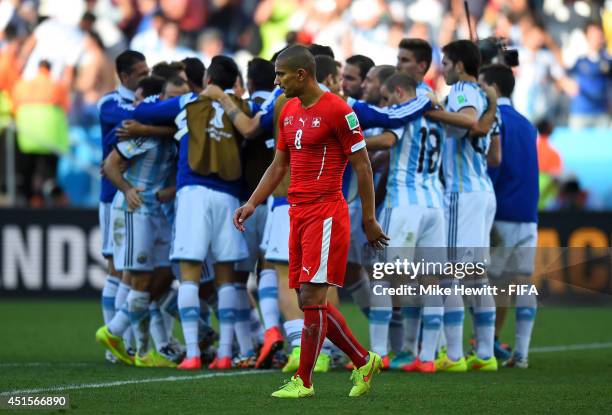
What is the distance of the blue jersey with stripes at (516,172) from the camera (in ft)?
33.6

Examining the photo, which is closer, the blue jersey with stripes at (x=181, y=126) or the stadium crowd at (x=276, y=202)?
the stadium crowd at (x=276, y=202)

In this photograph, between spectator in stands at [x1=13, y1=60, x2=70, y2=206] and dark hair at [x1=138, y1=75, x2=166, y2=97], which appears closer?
dark hair at [x1=138, y1=75, x2=166, y2=97]

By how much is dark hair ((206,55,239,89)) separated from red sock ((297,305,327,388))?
281 cm

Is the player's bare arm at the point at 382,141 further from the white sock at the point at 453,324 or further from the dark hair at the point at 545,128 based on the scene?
the dark hair at the point at 545,128

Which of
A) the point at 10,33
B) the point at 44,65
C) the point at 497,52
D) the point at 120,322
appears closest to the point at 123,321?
the point at 120,322

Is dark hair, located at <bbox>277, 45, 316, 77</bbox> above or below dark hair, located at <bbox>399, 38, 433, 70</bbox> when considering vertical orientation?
below

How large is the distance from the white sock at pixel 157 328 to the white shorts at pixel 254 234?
728mm

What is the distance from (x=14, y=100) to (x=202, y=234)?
8933 mm

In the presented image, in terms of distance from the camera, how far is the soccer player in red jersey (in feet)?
23.5

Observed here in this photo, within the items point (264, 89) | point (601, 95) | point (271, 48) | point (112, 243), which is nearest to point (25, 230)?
point (271, 48)

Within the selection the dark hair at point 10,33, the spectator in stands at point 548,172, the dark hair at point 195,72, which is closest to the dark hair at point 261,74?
the dark hair at point 195,72

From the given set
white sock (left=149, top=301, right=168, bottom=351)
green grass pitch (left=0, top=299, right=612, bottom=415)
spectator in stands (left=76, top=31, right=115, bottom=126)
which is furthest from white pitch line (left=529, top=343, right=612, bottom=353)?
spectator in stands (left=76, top=31, right=115, bottom=126)

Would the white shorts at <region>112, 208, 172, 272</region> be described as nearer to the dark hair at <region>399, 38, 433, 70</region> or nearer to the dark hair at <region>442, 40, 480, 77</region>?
the dark hair at <region>399, 38, 433, 70</region>

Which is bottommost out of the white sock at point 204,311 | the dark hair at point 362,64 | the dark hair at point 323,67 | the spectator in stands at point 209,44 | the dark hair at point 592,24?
the white sock at point 204,311
